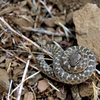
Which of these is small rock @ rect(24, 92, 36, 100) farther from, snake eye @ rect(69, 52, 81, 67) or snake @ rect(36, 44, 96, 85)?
snake eye @ rect(69, 52, 81, 67)

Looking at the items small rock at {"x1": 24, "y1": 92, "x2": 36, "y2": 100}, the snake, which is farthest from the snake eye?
small rock at {"x1": 24, "y1": 92, "x2": 36, "y2": 100}

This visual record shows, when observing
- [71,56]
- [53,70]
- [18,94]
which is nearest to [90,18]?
[71,56]

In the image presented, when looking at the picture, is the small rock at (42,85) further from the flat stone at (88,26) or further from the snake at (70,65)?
the flat stone at (88,26)

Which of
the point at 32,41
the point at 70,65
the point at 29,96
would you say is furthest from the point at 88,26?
the point at 29,96

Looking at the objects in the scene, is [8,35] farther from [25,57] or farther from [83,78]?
[83,78]

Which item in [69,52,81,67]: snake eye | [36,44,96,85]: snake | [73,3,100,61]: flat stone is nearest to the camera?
[36,44,96,85]: snake

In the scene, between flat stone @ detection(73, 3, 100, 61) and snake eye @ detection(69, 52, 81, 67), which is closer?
snake eye @ detection(69, 52, 81, 67)

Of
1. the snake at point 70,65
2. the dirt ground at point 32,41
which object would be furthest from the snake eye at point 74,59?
the dirt ground at point 32,41
